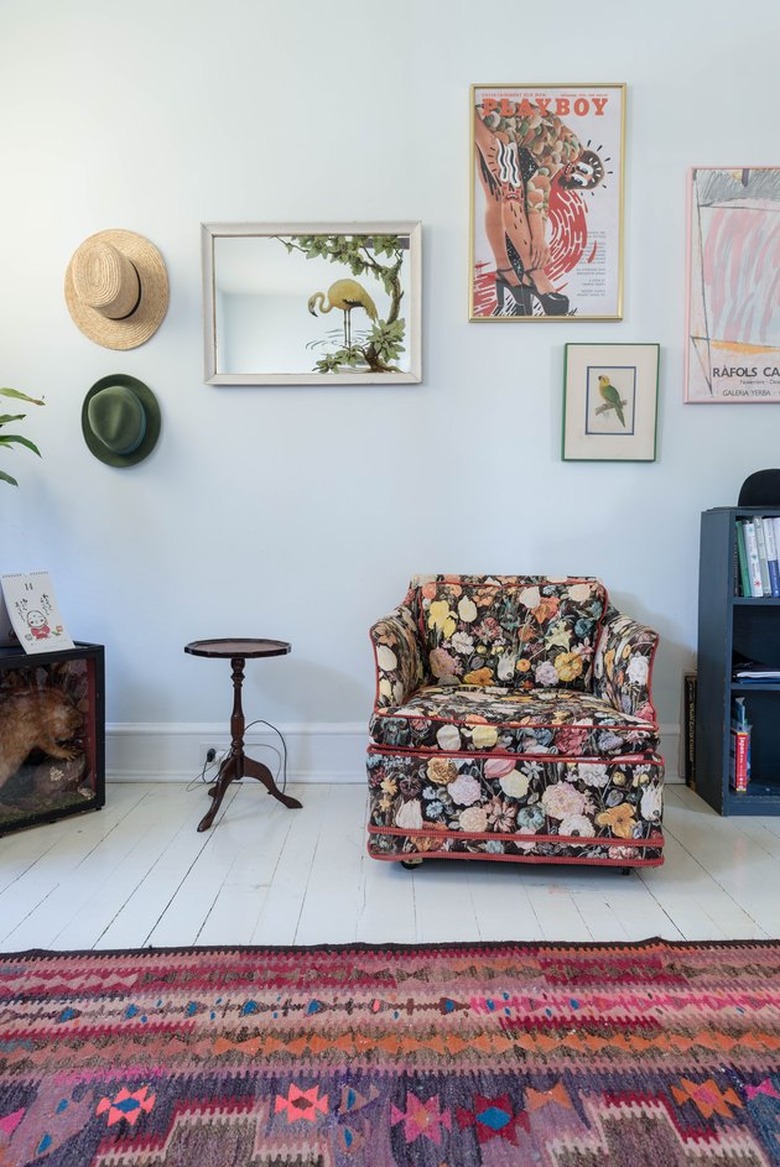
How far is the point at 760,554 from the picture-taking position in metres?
2.67

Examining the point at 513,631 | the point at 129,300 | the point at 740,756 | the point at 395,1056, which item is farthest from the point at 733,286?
the point at 395,1056

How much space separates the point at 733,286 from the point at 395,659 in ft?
6.43

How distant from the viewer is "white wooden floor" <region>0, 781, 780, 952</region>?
1.84 meters

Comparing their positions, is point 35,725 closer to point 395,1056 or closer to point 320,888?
point 320,888

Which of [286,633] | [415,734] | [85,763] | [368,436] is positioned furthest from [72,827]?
[368,436]

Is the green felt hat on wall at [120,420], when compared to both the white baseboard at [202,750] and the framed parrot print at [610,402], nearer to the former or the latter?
the white baseboard at [202,750]

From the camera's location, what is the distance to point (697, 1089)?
1290mm

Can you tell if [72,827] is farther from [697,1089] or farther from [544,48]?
[544,48]

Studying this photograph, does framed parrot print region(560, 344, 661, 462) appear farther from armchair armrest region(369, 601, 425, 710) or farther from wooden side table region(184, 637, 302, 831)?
wooden side table region(184, 637, 302, 831)

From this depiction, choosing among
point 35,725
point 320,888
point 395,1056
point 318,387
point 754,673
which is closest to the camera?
point 395,1056

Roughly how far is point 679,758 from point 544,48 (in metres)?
2.74

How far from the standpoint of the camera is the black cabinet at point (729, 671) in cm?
267

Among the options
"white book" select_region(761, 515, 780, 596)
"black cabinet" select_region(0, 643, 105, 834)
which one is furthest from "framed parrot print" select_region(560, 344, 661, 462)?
"black cabinet" select_region(0, 643, 105, 834)

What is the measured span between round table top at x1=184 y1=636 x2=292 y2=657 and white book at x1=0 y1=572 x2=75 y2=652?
449mm
